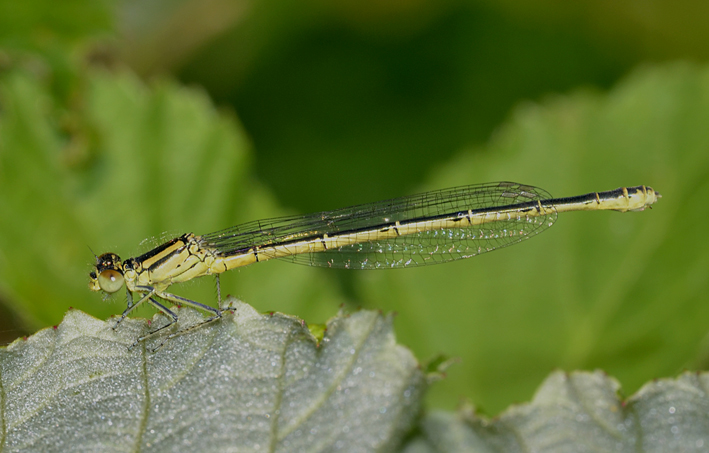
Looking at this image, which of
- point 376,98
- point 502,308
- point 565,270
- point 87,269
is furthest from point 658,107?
point 87,269

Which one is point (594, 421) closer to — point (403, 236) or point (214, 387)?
point (214, 387)

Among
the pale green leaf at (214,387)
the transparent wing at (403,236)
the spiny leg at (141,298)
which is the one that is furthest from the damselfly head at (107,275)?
the pale green leaf at (214,387)

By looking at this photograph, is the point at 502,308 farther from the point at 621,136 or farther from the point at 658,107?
the point at 658,107

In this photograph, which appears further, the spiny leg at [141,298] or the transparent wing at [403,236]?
the transparent wing at [403,236]

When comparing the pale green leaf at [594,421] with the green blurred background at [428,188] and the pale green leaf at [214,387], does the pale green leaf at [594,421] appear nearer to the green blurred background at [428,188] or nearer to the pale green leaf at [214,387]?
the pale green leaf at [214,387]

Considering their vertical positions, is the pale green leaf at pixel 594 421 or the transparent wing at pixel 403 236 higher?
the transparent wing at pixel 403 236

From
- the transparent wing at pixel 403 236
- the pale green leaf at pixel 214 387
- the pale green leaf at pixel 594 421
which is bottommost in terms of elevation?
the pale green leaf at pixel 594 421
